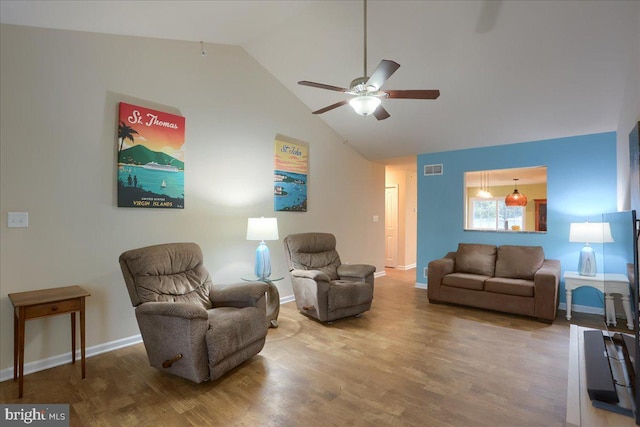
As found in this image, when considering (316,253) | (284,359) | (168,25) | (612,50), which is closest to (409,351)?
(284,359)

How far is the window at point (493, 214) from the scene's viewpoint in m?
7.92

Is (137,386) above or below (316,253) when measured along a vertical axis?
below

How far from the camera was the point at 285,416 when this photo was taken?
79.2 inches

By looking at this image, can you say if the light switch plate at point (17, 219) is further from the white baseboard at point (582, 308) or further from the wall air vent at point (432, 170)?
the white baseboard at point (582, 308)

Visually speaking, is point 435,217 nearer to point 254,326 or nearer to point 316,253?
point 316,253

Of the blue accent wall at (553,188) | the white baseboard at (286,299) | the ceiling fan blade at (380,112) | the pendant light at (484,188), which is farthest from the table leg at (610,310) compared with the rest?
the pendant light at (484,188)

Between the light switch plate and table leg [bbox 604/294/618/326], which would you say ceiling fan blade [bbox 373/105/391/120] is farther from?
the light switch plate

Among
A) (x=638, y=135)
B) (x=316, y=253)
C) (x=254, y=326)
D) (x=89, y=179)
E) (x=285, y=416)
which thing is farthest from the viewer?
(x=316, y=253)

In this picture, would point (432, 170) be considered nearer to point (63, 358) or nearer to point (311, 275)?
point (311, 275)

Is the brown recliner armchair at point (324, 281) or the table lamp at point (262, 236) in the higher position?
the table lamp at point (262, 236)

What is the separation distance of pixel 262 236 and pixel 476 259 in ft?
10.3

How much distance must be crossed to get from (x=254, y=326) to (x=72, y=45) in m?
2.90

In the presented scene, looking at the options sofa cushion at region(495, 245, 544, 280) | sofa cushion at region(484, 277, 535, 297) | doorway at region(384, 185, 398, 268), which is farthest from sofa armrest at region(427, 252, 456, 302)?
doorway at region(384, 185, 398, 268)

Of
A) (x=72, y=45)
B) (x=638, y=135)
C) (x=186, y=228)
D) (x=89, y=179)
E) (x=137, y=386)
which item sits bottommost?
(x=137, y=386)
